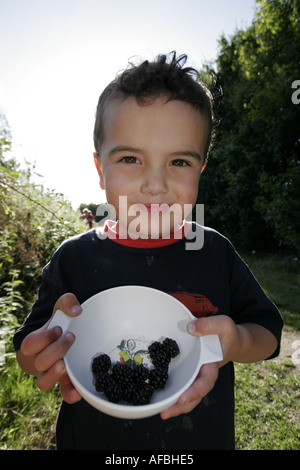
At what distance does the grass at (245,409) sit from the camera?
71.4 inches

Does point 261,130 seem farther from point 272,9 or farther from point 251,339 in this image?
point 251,339

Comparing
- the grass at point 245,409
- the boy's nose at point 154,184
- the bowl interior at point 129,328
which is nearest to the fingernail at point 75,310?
the bowl interior at point 129,328

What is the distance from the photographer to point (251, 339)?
0.99 metres

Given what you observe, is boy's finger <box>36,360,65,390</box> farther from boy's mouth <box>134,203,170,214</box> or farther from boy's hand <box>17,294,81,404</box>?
boy's mouth <box>134,203,170,214</box>

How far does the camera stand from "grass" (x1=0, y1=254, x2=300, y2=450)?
1813 millimetres

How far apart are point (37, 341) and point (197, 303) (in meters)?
0.58

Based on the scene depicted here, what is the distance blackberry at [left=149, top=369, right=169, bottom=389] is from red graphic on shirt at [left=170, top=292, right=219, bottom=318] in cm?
26

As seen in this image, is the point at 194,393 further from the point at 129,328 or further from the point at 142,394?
the point at 129,328

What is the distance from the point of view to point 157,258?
3.63ft

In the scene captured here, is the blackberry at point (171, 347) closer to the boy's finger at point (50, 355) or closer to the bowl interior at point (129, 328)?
the bowl interior at point (129, 328)

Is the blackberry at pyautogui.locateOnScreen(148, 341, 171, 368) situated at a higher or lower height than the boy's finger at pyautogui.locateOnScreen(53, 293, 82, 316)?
lower

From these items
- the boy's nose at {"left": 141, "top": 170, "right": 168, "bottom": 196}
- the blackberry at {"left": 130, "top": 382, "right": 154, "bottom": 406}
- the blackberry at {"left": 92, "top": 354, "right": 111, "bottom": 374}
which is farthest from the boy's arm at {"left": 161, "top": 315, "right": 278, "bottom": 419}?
the boy's nose at {"left": 141, "top": 170, "right": 168, "bottom": 196}

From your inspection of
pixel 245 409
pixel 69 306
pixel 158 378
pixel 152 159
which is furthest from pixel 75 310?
pixel 245 409
